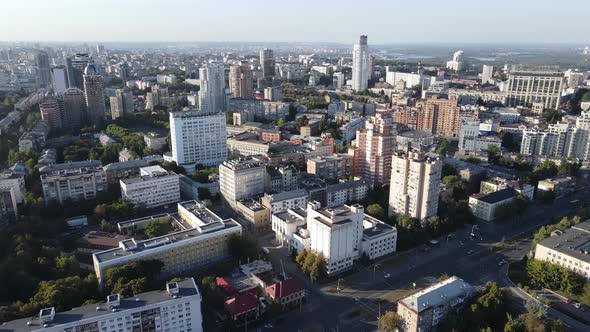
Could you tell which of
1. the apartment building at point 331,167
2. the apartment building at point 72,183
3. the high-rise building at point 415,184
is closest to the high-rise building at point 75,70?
the apartment building at point 72,183

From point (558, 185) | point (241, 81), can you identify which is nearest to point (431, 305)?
point (558, 185)

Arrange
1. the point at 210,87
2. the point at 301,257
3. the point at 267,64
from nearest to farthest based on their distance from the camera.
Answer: the point at 301,257
the point at 210,87
the point at 267,64

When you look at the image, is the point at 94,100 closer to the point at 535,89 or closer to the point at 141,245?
the point at 141,245

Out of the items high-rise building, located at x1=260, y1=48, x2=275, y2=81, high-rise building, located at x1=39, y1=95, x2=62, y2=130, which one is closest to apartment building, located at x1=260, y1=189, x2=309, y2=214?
high-rise building, located at x1=39, y1=95, x2=62, y2=130

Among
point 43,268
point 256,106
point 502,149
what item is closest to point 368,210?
point 43,268

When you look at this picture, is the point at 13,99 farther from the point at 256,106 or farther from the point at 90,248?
the point at 90,248

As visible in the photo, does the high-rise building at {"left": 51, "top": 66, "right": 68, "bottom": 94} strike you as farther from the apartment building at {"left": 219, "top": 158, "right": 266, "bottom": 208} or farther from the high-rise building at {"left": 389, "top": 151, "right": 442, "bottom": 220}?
the high-rise building at {"left": 389, "top": 151, "right": 442, "bottom": 220}

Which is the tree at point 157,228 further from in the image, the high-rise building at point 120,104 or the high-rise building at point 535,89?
the high-rise building at point 535,89
